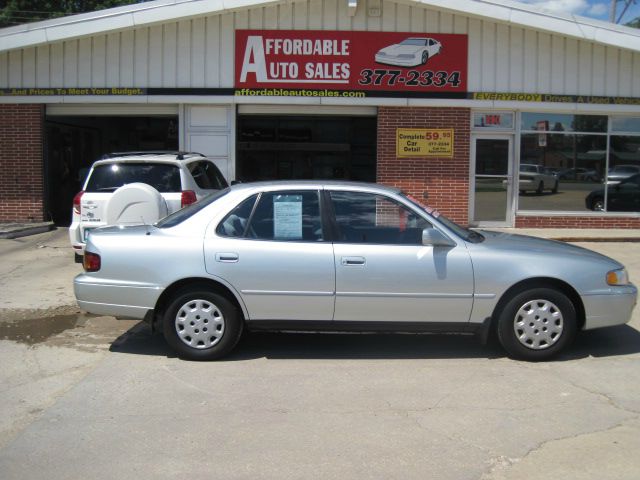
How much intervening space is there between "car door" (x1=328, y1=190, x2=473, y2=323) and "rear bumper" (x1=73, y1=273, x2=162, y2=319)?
65.7 inches

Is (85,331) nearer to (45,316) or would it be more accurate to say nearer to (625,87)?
(45,316)

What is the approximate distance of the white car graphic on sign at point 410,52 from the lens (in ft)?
48.2

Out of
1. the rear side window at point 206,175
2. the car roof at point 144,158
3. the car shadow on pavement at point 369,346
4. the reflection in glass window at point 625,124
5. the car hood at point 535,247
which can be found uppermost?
the reflection in glass window at point 625,124

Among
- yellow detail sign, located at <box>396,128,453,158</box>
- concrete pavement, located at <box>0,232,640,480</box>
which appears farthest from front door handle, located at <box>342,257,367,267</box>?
yellow detail sign, located at <box>396,128,453,158</box>

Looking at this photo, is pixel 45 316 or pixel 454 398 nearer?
pixel 454 398

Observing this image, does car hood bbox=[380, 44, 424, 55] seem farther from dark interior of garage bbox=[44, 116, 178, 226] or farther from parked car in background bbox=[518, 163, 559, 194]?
dark interior of garage bbox=[44, 116, 178, 226]

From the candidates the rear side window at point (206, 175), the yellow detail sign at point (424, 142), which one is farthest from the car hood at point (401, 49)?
the rear side window at point (206, 175)

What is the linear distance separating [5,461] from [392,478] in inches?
92.6

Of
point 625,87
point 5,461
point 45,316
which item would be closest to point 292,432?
point 5,461

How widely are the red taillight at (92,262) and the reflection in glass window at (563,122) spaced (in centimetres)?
1145

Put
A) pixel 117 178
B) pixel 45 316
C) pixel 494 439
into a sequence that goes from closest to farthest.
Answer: pixel 494 439 → pixel 45 316 → pixel 117 178

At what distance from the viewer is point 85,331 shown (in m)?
7.32

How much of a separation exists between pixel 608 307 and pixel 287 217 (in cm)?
298

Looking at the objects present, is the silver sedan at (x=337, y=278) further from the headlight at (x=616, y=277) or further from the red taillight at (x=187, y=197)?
the red taillight at (x=187, y=197)
